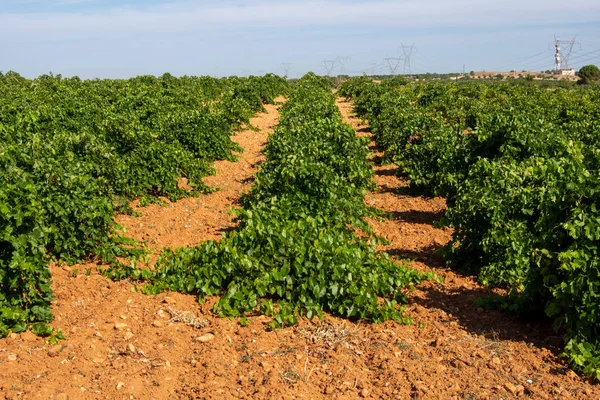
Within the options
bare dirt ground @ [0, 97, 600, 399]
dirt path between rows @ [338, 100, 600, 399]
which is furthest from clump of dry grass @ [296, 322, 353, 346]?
dirt path between rows @ [338, 100, 600, 399]

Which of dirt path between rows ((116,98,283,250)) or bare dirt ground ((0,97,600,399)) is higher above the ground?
dirt path between rows ((116,98,283,250))

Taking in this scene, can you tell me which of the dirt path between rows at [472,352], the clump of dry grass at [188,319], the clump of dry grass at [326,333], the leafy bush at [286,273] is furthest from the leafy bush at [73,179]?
the dirt path between rows at [472,352]

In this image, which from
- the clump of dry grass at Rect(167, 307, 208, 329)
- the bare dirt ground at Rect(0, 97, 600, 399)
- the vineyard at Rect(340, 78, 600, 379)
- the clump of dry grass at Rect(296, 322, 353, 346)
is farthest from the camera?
the clump of dry grass at Rect(167, 307, 208, 329)

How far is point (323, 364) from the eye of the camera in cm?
497

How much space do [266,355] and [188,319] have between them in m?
1.01

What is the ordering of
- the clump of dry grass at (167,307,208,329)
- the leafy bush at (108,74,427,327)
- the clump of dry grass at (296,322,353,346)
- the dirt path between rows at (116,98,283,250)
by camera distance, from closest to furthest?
the clump of dry grass at (296,322,353,346) → the clump of dry grass at (167,307,208,329) → the leafy bush at (108,74,427,327) → the dirt path between rows at (116,98,283,250)

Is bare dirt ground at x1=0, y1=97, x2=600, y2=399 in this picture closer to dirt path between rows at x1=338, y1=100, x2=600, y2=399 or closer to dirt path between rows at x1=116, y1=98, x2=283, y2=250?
dirt path between rows at x1=338, y1=100, x2=600, y2=399

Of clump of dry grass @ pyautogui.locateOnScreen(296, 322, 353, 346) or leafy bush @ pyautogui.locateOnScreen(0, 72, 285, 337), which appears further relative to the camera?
clump of dry grass @ pyautogui.locateOnScreen(296, 322, 353, 346)

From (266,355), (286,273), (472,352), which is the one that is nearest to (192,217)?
(286,273)

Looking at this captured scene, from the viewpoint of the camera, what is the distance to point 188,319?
5746 mm

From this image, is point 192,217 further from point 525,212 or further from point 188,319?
point 525,212

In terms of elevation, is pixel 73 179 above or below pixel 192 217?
above

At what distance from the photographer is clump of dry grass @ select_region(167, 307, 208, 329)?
18.7 ft

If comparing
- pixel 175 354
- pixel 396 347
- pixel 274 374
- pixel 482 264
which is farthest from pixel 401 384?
pixel 482 264
